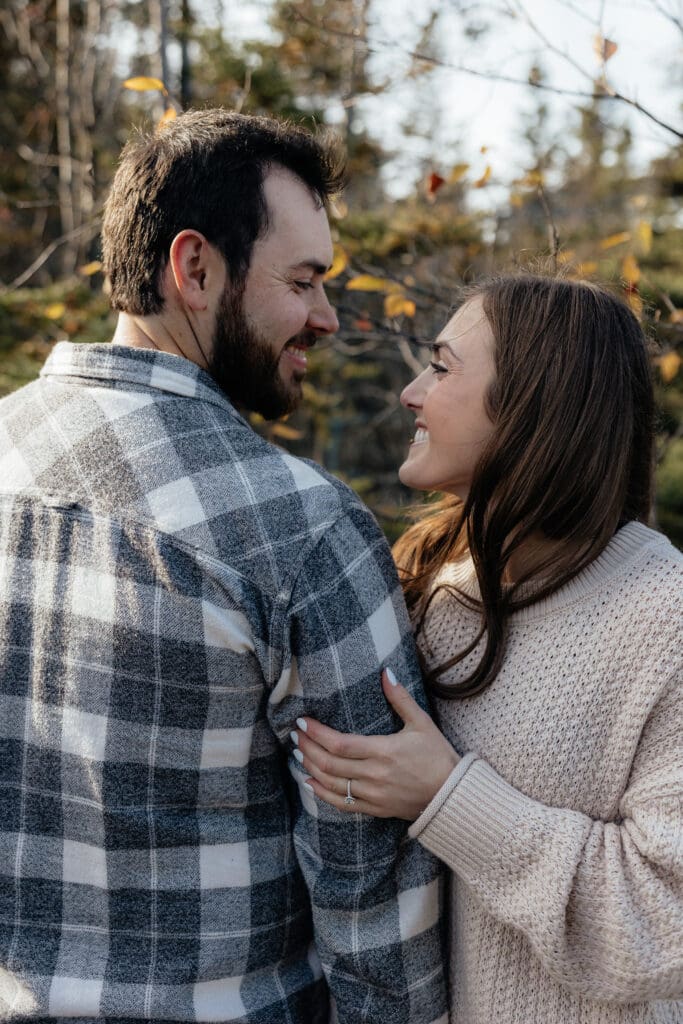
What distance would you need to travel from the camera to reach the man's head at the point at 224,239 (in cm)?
159

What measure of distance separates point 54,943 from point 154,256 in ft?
3.77

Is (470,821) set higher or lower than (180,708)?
lower

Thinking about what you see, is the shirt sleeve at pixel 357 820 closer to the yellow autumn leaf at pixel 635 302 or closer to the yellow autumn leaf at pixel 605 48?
the yellow autumn leaf at pixel 635 302

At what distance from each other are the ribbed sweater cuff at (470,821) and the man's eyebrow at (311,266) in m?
0.94

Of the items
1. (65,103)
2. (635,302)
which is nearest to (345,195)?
(65,103)

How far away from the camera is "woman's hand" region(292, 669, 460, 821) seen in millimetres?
1348

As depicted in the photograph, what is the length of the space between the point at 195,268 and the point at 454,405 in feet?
1.72

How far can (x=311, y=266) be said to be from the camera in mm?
1703

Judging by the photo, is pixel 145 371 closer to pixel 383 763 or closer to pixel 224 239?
pixel 224 239

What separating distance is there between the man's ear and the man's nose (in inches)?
9.0

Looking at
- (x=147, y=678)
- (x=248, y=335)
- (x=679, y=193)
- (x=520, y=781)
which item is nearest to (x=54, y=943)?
(x=147, y=678)

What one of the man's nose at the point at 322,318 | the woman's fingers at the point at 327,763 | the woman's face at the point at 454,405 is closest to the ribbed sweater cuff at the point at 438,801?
the woman's fingers at the point at 327,763

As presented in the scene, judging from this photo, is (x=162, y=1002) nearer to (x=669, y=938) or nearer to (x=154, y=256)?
(x=669, y=938)

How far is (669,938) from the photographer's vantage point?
1.28 m
